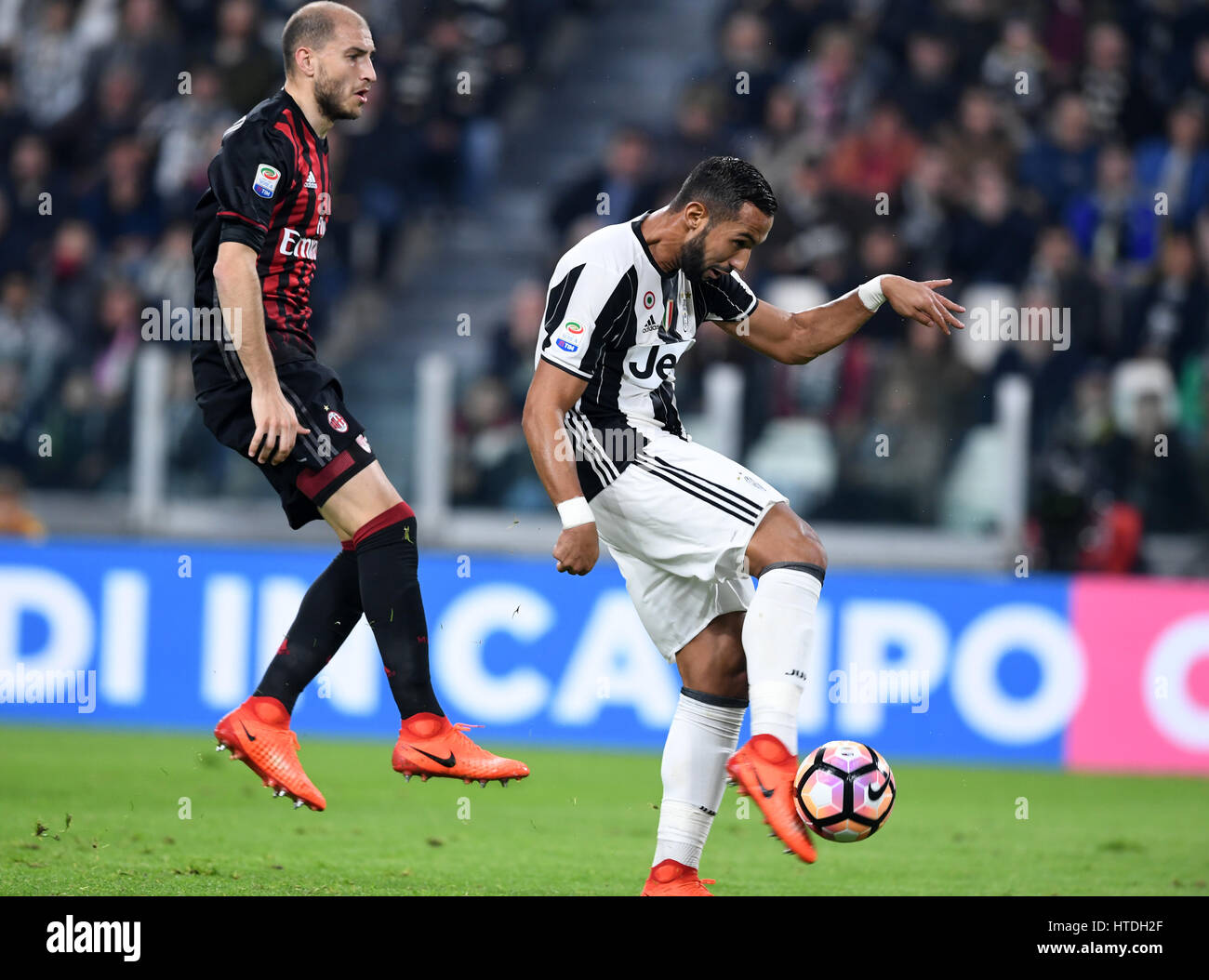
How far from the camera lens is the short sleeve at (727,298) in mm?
5391

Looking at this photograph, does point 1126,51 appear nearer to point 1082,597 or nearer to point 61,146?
point 1082,597

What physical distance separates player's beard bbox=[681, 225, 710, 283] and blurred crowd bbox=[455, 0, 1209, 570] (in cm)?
538

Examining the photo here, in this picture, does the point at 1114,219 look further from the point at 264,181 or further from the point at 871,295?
the point at 264,181

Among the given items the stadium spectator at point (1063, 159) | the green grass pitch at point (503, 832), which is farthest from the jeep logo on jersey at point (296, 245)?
the stadium spectator at point (1063, 159)

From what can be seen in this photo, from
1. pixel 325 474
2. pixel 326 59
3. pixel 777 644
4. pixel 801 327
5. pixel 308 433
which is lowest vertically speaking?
pixel 777 644

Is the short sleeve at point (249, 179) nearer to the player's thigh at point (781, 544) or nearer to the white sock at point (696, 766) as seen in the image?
the player's thigh at point (781, 544)

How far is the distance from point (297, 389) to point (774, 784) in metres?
1.84

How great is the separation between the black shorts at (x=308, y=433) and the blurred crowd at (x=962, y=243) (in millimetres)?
5503

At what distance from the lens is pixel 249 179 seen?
485cm

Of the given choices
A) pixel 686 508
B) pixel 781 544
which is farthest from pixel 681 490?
pixel 781 544

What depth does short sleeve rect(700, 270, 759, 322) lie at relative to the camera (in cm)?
539
